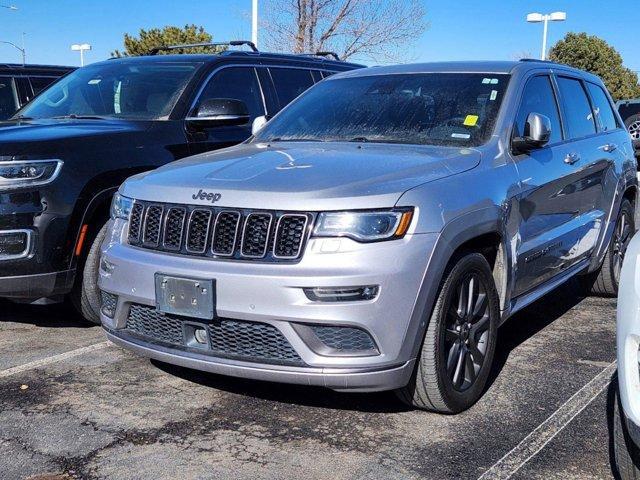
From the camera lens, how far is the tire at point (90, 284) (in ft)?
16.6

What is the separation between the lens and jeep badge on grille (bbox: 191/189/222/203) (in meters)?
3.60

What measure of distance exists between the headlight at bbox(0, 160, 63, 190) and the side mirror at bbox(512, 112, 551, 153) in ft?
8.90

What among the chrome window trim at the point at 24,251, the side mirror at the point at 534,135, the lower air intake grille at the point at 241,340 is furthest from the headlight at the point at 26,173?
the side mirror at the point at 534,135

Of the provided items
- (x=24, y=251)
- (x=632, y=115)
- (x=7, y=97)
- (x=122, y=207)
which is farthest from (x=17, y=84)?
(x=632, y=115)

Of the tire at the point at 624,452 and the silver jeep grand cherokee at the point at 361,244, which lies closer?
the tire at the point at 624,452

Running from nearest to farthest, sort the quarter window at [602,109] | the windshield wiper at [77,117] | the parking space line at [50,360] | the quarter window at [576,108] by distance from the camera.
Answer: the parking space line at [50,360]
the quarter window at [576,108]
the windshield wiper at [77,117]
the quarter window at [602,109]

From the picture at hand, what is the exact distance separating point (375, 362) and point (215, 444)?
810 millimetres

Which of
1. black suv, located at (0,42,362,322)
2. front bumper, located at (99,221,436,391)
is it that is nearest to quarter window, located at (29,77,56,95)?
black suv, located at (0,42,362,322)

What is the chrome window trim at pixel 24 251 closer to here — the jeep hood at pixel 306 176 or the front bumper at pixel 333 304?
the jeep hood at pixel 306 176

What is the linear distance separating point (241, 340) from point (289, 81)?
4046mm

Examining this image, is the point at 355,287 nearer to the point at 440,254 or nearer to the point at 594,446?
the point at 440,254

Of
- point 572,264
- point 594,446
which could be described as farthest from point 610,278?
point 594,446

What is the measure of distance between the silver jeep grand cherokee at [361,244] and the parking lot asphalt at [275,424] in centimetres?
28

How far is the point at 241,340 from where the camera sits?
353 cm
